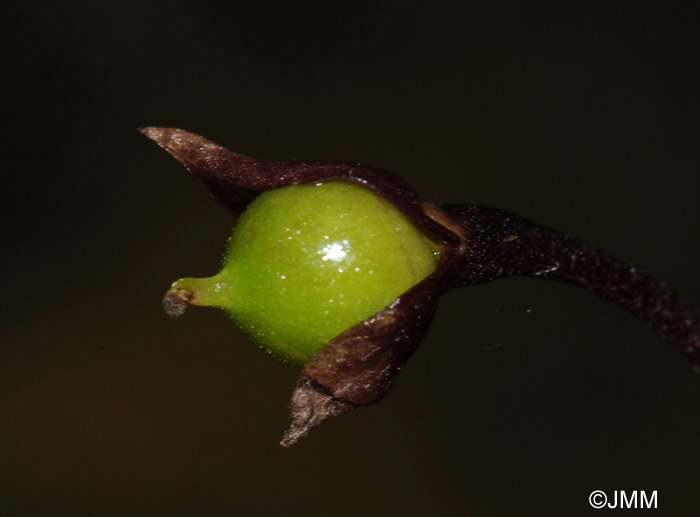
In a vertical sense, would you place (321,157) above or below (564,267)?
above

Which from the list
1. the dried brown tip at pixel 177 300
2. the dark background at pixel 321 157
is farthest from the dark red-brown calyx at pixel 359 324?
the dark background at pixel 321 157

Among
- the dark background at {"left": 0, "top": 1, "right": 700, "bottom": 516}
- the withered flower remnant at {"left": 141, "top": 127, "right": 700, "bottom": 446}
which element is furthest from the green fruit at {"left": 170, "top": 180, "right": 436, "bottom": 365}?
the dark background at {"left": 0, "top": 1, "right": 700, "bottom": 516}

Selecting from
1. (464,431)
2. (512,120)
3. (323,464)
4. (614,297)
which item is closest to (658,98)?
(512,120)

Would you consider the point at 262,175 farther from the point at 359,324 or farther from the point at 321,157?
the point at 321,157

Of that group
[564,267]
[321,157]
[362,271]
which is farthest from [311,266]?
[321,157]

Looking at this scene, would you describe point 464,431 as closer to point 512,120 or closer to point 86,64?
point 512,120
